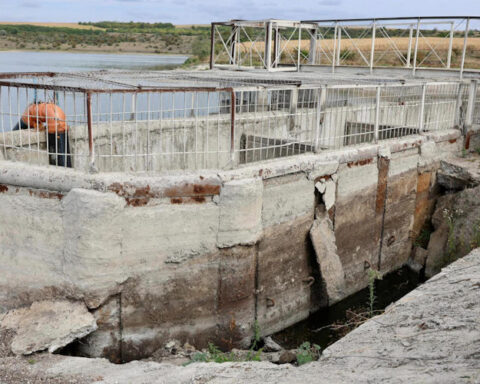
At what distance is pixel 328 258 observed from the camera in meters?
8.66

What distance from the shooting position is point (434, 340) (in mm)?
4621

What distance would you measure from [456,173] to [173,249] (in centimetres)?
724

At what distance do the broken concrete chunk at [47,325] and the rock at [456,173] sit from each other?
8.18 metres

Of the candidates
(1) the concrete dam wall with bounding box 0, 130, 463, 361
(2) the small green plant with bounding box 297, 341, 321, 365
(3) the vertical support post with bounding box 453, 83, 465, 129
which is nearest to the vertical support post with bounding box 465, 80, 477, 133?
(3) the vertical support post with bounding box 453, 83, 465, 129

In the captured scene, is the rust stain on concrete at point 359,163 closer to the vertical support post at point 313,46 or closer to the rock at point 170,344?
the rock at point 170,344

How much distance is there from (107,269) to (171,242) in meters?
0.87

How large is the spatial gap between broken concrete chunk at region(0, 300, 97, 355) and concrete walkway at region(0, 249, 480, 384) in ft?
0.61

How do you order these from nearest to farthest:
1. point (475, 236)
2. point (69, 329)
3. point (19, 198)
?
1. point (69, 329)
2. point (19, 198)
3. point (475, 236)

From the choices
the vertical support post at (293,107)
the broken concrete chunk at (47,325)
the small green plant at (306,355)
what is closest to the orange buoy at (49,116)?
the broken concrete chunk at (47,325)

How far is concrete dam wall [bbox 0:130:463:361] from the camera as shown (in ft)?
22.0

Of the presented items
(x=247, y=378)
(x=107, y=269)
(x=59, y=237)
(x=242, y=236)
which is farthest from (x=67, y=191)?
(x=247, y=378)

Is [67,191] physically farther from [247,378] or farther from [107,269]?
[247,378]

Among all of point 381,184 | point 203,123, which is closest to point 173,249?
point 203,123

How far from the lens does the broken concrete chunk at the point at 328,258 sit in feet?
28.1
